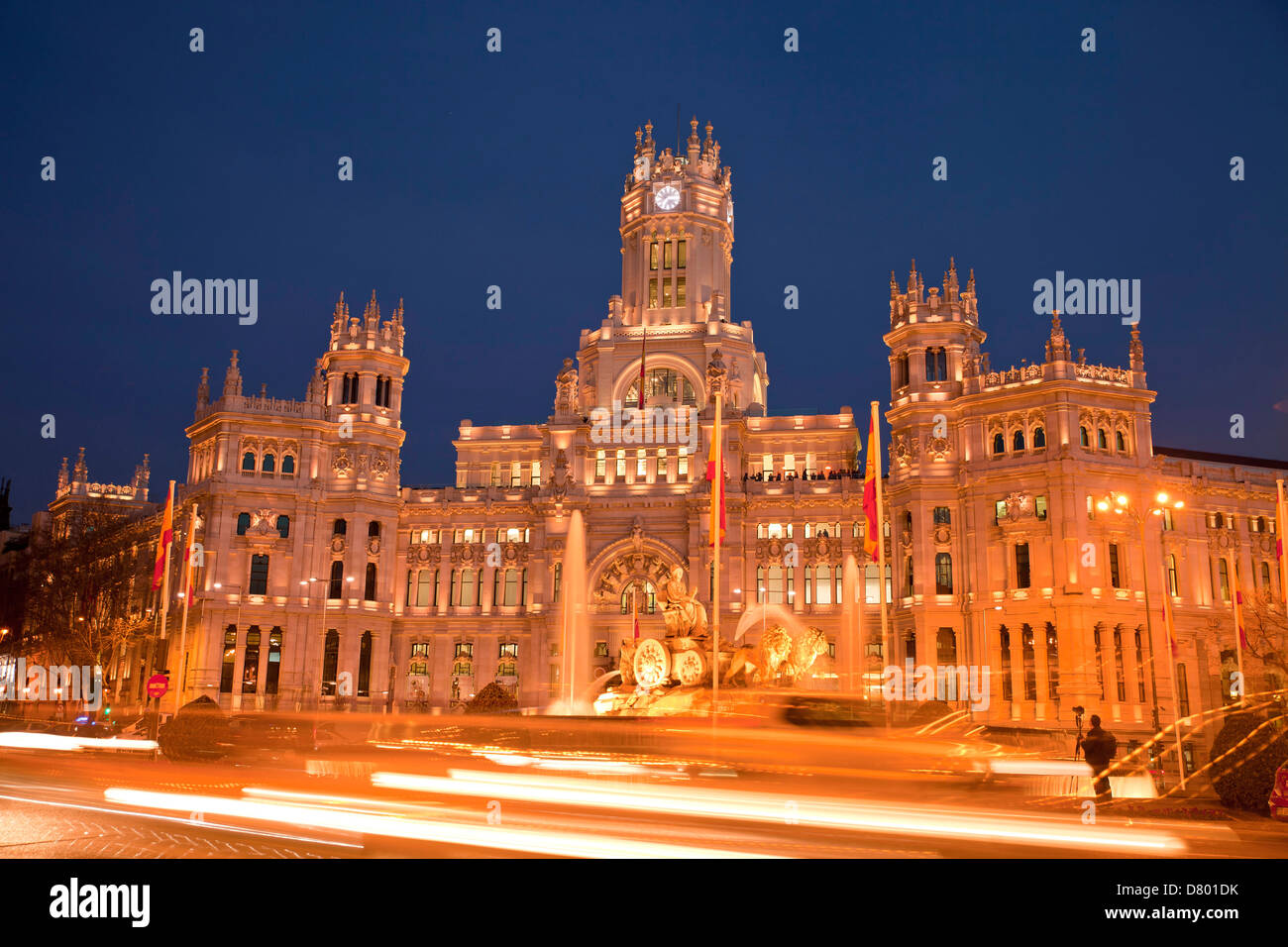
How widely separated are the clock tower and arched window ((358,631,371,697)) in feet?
121

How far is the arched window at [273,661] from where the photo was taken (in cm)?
8088

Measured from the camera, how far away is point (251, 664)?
8100 cm

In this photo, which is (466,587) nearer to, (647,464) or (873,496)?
(647,464)

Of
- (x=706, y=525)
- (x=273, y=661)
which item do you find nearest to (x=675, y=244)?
(x=706, y=525)

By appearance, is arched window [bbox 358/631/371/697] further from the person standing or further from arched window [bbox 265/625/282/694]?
the person standing

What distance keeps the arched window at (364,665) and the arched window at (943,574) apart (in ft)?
140

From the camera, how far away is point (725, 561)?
82750mm

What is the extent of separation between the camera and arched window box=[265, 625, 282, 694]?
80.9 m

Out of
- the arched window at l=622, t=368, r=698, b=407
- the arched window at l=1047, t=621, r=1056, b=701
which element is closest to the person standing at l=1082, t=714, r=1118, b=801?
the arched window at l=1047, t=621, r=1056, b=701

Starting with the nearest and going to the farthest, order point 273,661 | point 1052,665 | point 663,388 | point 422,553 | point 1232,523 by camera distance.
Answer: point 1052,665
point 1232,523
point 273,661
point 422,553
point 663,388

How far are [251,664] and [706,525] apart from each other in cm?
3499

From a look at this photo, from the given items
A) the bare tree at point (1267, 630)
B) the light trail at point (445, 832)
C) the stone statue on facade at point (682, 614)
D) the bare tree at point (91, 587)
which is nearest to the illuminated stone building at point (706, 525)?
the bare tree at point (1267, 630)
